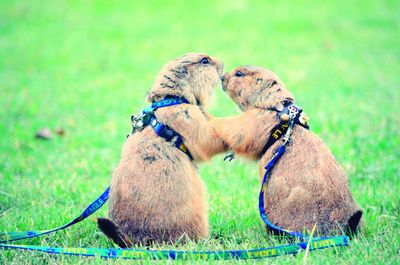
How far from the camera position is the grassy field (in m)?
4.99

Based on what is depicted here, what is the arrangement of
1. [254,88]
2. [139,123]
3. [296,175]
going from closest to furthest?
[296,175]
[139,123]
[254,88]

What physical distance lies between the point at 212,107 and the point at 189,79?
0.36 metres

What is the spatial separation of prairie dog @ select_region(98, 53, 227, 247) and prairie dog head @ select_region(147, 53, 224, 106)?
0.22 meters

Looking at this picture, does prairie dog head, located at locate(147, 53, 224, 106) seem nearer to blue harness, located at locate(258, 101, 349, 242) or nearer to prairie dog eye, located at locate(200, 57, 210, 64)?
prairie dog eye, located at locate(200, 57, 210, 64)

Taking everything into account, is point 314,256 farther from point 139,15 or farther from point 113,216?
point 139,15

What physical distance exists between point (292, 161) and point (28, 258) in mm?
2010

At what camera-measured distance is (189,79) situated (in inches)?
191

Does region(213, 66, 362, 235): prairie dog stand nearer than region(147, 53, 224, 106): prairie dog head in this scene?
Yes

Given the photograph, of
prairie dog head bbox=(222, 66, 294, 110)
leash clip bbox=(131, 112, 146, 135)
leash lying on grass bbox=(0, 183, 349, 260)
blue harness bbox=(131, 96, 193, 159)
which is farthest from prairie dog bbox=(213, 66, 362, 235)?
leash clip bbox=(131, 112, 146, 135)

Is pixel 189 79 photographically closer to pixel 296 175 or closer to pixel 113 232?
pixel 296 175

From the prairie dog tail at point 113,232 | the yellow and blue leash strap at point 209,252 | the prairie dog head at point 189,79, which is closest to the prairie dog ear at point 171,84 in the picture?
the prairie dog head at point 189,79

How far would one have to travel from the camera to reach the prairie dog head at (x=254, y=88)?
4.76m

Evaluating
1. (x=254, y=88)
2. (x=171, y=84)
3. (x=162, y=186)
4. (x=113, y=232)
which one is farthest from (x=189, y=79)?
(x=113, y=232)

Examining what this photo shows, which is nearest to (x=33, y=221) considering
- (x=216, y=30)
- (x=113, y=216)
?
(x=113, y=216)
